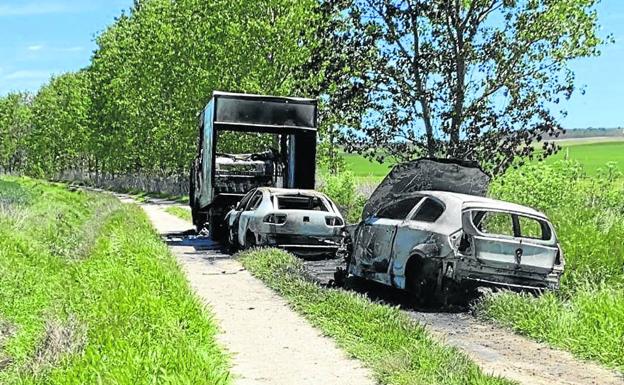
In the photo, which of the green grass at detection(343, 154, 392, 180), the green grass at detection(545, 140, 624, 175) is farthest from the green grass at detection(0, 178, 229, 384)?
the green grass at detection(545, 140, 624, 175)

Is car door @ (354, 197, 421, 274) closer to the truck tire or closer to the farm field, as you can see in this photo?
the farm field

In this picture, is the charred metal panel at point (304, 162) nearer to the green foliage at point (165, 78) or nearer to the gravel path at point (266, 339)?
the green foliage at point (165, 78)

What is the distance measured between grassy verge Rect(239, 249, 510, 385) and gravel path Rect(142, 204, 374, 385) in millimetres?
166

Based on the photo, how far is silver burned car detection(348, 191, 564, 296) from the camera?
1252cm

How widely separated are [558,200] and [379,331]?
1339 centimetres

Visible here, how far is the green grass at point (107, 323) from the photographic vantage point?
7.35m

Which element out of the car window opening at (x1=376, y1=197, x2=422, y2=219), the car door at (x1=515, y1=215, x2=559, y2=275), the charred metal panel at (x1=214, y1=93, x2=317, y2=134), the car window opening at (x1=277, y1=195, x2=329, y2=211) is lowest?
the car door at (x1=515, y1=215, x2=559, y2=275)

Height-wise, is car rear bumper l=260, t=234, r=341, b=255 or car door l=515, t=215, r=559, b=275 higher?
car door l=515, t=215, r=559, b=275

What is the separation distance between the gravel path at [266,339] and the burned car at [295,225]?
2.32 m

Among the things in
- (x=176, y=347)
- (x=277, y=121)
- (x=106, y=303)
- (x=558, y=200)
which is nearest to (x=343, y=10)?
(x=277, y=121)

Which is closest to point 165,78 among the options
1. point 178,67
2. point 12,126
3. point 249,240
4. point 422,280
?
point 178,67

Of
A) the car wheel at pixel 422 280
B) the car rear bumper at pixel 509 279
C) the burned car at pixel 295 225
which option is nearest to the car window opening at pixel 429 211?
the car wheel at pixel 422 280

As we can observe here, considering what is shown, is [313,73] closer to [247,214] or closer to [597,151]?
[247,214]

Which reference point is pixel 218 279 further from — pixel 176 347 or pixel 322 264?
pixel 176 347
